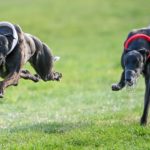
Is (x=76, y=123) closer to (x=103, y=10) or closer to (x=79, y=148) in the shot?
(x=79, y=148)

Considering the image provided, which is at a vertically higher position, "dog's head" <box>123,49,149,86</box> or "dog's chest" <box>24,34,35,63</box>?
"dog's chest" <box>24,34,35,63</box>

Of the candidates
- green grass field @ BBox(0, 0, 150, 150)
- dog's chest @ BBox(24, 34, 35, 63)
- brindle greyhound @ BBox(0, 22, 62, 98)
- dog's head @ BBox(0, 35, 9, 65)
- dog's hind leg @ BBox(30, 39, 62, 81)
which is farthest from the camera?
dog's hind leg @ BBox(30, 39, 62, 81)

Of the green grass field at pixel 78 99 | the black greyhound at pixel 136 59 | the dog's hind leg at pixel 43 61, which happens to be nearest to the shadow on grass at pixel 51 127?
the green grass field at pixel 78 99

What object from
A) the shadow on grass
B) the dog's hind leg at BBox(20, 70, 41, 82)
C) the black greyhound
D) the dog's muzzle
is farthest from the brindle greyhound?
the dog's muzzle

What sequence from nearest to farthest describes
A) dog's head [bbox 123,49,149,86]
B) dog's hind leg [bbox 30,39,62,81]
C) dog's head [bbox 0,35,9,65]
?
dog's head [bbox 0,35,9,65], dog's head [bbox 123,49,149,86], dog's hind leg [bbox 30,39,62,81]

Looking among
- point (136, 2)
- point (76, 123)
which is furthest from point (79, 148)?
point (136, 2)

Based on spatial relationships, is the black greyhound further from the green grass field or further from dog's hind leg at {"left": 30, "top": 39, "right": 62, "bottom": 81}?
dog's hind leg at {"left": 30, "top": 39, "right": 62, "bottom": 81}

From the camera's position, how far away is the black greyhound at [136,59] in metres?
10.2

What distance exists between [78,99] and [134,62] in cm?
533

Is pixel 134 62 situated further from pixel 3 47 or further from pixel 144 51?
pixel 3 47

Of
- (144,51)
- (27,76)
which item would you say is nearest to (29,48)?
(27,76)

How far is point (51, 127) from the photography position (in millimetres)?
10633

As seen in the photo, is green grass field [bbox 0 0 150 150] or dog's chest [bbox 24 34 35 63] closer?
green grass field [bbox 0 0 150 150]

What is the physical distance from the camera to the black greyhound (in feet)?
33.5
